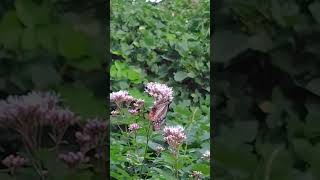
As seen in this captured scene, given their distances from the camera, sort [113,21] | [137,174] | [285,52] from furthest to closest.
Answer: [113,21]
[137,174]
[285,52]

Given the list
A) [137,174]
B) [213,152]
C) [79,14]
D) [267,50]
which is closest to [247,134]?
[213,152]

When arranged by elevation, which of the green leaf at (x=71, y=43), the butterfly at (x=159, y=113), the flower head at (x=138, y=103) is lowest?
the butterfly at (x=159, y=113)

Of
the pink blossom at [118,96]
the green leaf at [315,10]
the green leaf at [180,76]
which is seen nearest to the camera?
the green leaf at [315,10]

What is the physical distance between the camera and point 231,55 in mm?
1198

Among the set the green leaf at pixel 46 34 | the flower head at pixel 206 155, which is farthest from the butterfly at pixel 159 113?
the green leaf at pixel 46 34

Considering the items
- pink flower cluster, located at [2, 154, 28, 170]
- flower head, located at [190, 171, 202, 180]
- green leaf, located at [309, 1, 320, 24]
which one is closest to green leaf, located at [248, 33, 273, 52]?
green leaf, located at [309, 1, 320, 24]

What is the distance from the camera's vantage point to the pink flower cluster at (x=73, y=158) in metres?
1.20

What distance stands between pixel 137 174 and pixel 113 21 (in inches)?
18.3

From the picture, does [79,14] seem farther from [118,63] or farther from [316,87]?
[316,87]

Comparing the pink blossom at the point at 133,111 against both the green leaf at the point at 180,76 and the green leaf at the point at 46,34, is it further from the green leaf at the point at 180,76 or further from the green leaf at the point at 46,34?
the green leaf at the point at 46,34

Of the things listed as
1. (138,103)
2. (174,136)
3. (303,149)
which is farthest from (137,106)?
(303,149)

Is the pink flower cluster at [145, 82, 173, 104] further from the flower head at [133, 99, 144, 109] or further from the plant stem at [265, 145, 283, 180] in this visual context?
the plant stem at [265, 145, 283, 180]

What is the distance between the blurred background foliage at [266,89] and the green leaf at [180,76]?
35 centimetres

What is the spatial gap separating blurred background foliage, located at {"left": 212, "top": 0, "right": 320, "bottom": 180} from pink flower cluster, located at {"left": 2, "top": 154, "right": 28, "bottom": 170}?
0.46 metres
